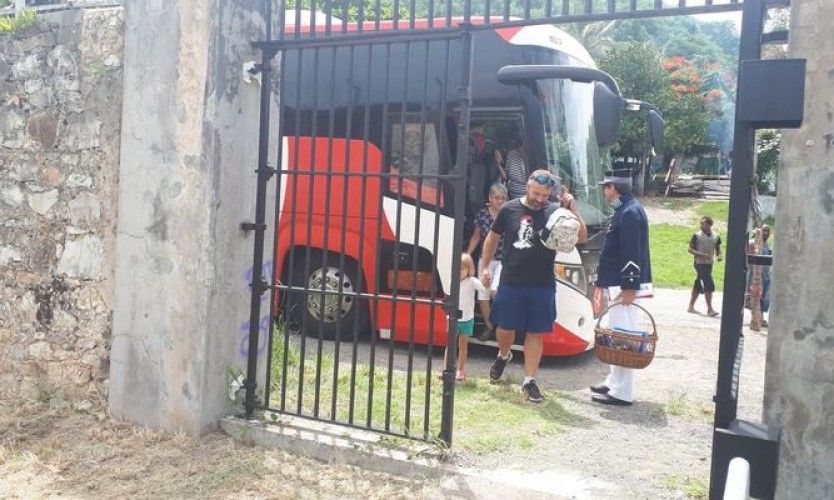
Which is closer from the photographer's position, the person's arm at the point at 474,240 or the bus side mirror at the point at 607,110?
the bus side mirror at the point at 607,110

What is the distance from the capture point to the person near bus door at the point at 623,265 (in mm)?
5836

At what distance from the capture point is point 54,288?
518 cm

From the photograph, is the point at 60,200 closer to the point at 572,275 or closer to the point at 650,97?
the point at 572,275

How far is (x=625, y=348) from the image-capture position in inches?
225

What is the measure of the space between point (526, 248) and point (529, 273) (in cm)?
20

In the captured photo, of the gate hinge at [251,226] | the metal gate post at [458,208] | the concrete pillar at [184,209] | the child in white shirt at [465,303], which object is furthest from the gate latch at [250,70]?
the child in white shirt at [465,303]

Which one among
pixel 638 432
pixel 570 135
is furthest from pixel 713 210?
pixel 638 432

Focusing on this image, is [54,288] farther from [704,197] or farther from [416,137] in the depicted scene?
[704,197]

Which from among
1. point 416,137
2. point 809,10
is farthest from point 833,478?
point 416,137

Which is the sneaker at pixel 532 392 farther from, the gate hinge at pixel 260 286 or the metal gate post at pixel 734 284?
the metal gate post at pixel 734 284

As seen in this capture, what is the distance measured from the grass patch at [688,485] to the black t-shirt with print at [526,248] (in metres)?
2.03

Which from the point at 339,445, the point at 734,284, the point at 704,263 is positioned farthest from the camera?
the point at 704,263

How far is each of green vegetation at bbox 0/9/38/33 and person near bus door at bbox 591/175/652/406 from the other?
441 centimetres

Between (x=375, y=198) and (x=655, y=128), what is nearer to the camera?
(x=655, y=128)
